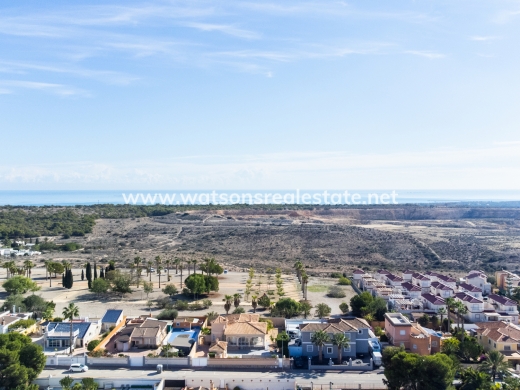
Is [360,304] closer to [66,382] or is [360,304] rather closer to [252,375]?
[252,375]

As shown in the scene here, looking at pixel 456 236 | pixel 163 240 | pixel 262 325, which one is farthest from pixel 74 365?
pixel 456 236

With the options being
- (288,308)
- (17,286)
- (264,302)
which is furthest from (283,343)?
(17,286)

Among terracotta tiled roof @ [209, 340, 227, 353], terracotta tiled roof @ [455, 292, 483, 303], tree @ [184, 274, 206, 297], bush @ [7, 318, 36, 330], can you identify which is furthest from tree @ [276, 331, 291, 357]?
bush @ [7, 318, 36, 330]

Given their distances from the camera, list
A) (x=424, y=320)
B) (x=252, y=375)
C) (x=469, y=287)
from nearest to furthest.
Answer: (x=252, y=375) < (x=424, y=320) < (x=469, y=287)

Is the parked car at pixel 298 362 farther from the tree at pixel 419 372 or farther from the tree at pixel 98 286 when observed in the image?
the tree at pixel 98 286

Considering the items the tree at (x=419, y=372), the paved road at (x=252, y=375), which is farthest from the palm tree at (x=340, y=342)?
the tree at (x=419, y=372)

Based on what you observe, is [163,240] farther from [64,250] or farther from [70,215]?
[70,215]

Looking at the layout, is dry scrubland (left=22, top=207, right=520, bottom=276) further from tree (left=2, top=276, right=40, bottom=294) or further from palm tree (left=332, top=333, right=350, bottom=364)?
palm tree (left=332, top=333, right=350, bottom=364)
